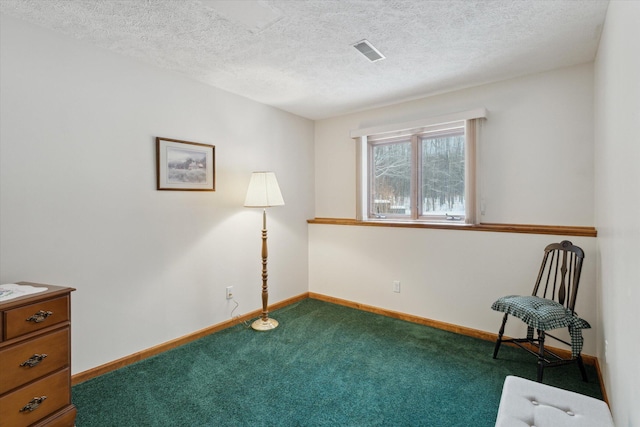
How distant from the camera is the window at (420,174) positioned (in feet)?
10.8

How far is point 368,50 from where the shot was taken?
96.2 inches

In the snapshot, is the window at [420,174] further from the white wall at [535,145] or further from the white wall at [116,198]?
the white wall at [116,198]

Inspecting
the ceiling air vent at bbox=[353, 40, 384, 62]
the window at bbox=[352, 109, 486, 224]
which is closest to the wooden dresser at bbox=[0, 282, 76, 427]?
the ceiling air vent at bbox=[353, 40, 384, 62]

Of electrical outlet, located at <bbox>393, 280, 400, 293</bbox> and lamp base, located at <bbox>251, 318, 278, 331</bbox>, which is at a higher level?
electrical outlet, located at <bbox>393, 280, 400, 293</bbox>

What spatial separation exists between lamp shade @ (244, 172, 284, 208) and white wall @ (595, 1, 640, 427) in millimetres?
2495

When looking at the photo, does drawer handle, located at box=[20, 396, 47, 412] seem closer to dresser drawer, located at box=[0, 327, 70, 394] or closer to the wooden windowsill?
dresser drawer, located at box=[0, 327, 70, 394]

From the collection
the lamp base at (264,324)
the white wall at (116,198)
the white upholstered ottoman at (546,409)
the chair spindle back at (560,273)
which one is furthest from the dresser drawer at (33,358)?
the chair spindle back at (560,273)

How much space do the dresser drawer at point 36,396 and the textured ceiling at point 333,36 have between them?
211 cm

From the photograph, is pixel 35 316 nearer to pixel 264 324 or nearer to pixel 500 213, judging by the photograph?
pixel 264 324

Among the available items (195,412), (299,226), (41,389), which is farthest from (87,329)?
(299,226)

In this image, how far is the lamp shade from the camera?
124 inches

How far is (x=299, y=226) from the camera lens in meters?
4.25

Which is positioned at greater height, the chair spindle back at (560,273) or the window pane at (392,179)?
the window pane at (392,179)

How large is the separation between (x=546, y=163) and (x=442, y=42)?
1.43 metres
